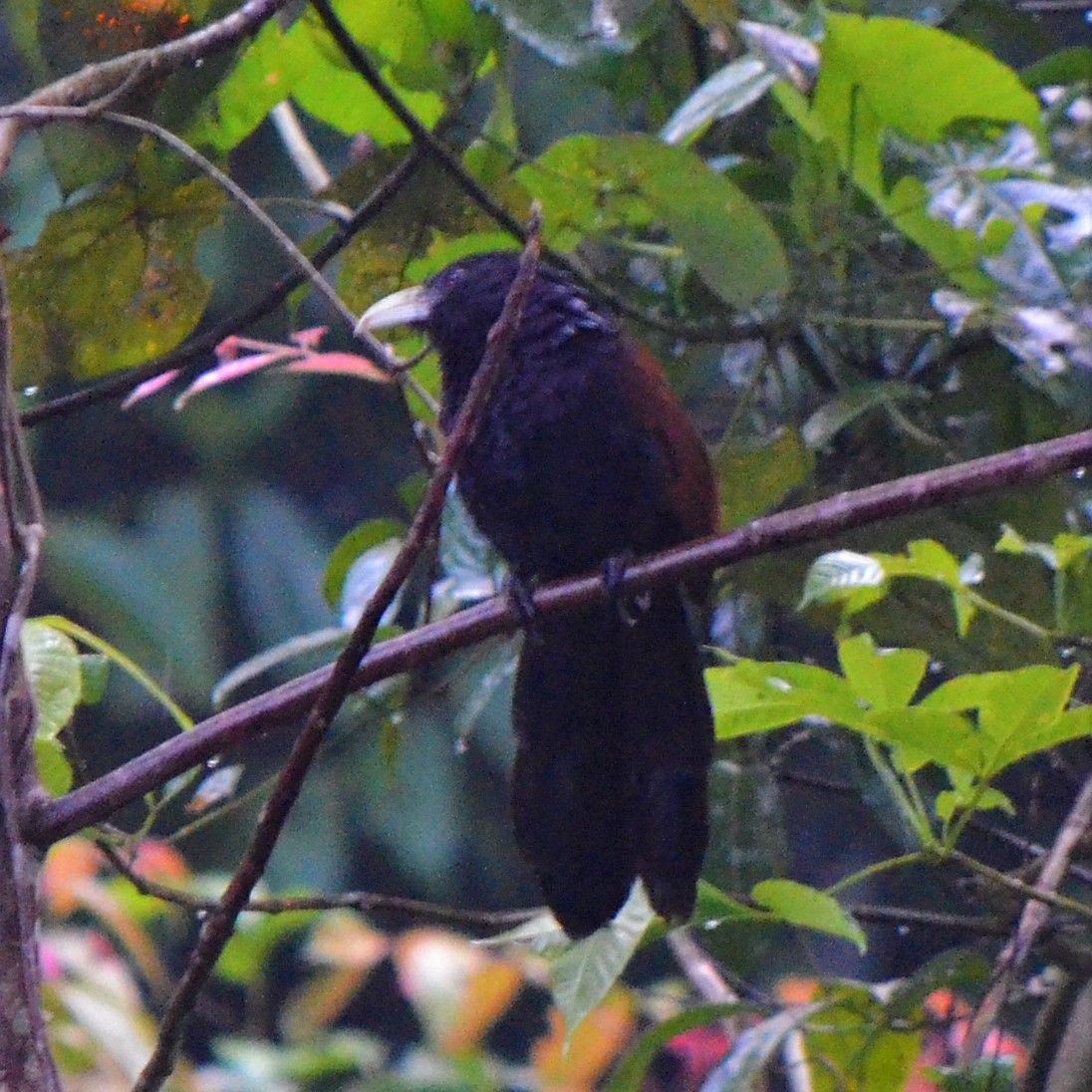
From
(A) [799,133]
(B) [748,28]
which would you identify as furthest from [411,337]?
(B) [748,28]

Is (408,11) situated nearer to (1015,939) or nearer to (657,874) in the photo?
(657,874)

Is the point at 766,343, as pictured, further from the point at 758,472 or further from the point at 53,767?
the point at 53,767

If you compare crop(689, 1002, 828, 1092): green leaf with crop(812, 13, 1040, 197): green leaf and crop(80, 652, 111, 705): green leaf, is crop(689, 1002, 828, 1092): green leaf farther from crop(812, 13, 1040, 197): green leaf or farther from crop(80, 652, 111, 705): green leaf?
crop(812, 13, 1040, 197): green leaf

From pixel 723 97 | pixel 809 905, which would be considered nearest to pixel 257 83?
pixel 723 97

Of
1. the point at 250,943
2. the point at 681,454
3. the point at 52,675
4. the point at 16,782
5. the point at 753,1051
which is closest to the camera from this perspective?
the point at 16,782

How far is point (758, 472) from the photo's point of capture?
1523mm

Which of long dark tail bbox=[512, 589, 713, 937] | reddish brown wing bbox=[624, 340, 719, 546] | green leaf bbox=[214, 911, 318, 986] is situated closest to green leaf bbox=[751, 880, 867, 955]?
long dark tail bbox=[512, 589, 713, 937]

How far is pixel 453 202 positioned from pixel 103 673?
0.62 meters

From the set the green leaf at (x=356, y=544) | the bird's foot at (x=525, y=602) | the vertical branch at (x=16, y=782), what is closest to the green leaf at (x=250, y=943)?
the green leaf at (x=356, y=544)

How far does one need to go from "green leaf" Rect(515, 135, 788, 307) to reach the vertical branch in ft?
1.97

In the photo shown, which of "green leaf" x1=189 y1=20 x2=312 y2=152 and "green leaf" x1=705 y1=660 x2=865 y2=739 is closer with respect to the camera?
"green leaf" x1=705 y1=660 x2=865 y2=739

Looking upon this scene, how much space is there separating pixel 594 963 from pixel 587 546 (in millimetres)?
534

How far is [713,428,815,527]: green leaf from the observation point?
1486 millimetres

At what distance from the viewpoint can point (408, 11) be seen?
140cm
